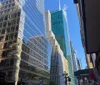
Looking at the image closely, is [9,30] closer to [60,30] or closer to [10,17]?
[10,17]

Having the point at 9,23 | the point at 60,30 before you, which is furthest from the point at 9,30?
the point at 60,30

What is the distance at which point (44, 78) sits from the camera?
86250 mm

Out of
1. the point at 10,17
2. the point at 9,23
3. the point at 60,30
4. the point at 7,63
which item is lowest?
the point at 7,63

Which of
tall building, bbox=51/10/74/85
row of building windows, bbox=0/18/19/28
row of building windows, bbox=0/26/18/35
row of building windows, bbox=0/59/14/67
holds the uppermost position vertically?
tall building, bbox=51/10/74/85

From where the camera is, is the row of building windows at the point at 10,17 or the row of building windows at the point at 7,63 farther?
the row of building windows at the point at 10,17

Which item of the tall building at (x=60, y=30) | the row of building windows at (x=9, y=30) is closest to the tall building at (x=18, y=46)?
the row of building windows at (x=9, y=30)

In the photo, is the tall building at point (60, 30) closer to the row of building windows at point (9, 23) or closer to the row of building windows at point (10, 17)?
the row of building windows at point (10, 17)

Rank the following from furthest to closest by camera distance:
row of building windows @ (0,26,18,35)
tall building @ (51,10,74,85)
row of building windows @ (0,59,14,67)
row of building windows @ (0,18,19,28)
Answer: tall building @ (51,10,74,85) → row of building windows @ (0,18,19,28) → row of building windows @ (0,26,18,35) → row of building windows @ (0,59,14,67)

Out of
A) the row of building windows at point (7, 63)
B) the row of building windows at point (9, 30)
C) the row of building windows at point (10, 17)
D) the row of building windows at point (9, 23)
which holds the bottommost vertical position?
the row of building windows at point (7, 63)

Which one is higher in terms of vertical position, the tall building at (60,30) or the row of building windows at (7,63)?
the tall building at (60,30)

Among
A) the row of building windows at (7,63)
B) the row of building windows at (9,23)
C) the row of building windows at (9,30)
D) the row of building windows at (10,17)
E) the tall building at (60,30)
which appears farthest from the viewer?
the tall building at (60,30)

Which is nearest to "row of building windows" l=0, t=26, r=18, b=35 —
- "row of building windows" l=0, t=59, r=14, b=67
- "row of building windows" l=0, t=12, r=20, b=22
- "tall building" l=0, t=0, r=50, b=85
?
"tall building" l=0, t=0, r=50, b=85

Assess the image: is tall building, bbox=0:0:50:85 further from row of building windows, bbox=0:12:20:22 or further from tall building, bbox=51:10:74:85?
tall building, bbox=51:10:74:85

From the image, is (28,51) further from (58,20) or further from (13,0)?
(58,20)
